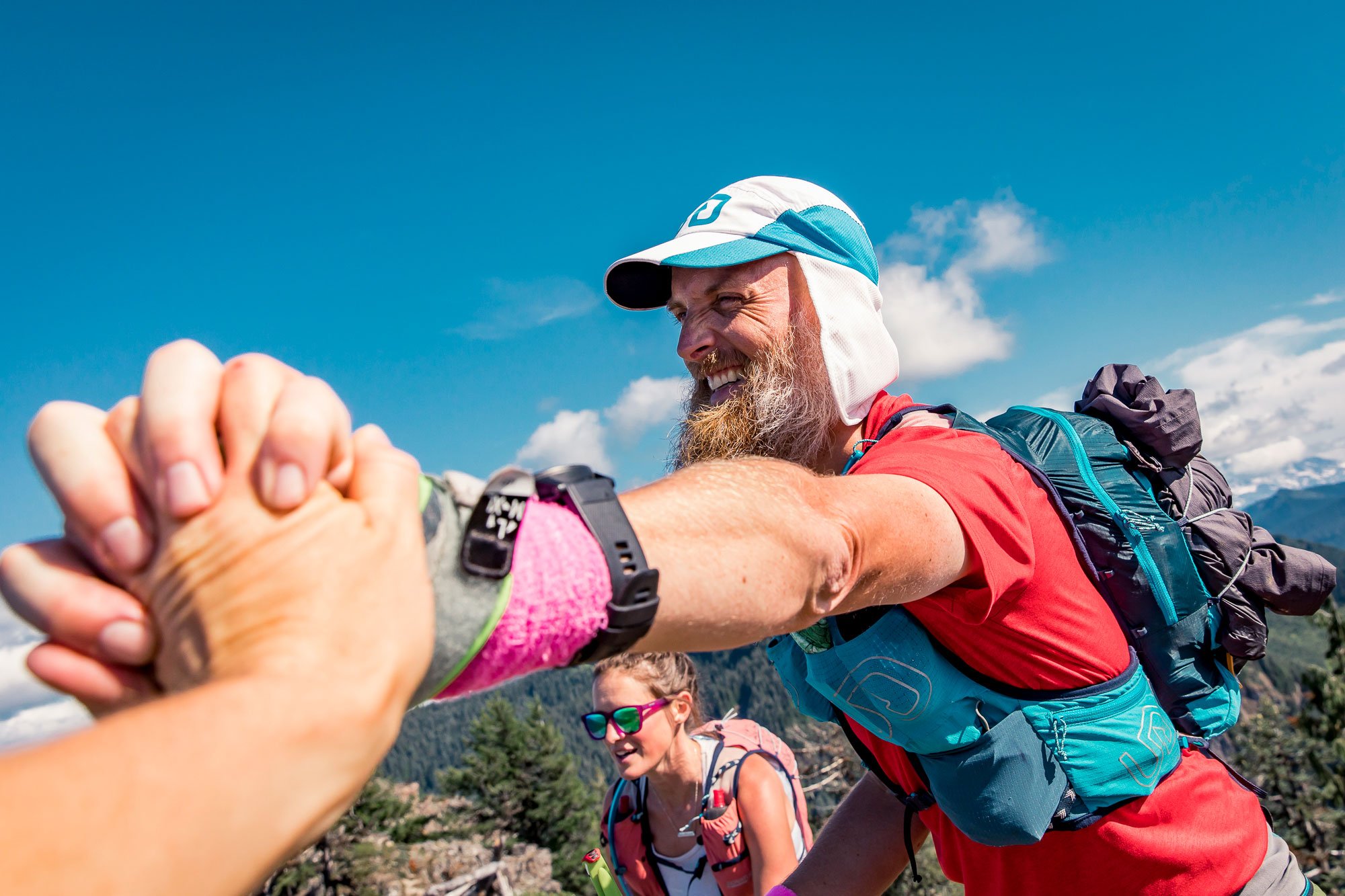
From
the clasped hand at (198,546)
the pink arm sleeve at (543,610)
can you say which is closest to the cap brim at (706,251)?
the pink arm sleeve at (543,610)

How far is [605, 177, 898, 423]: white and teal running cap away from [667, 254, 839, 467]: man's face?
0.22 feet

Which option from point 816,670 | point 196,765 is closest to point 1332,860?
point 816,670

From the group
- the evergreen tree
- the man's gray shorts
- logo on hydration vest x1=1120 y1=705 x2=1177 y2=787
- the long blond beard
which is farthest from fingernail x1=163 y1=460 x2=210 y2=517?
the evergreen tree

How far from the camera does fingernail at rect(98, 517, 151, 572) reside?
3.09ft

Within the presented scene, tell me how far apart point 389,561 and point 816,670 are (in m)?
1.81

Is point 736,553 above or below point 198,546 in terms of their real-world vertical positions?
below

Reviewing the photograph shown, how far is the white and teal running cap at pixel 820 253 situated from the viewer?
10.00 feet

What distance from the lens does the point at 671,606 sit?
122 centimetres

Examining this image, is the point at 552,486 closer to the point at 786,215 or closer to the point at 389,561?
the point at 389,561

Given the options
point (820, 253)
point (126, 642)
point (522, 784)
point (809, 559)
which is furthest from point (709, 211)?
point (522, 784)

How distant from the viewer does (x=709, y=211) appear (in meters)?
3.29

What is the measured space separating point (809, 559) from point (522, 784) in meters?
46.0

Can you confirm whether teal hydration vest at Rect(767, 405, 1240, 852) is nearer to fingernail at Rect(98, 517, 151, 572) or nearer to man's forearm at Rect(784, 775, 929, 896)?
man's forearm at Rect(784, 775, 929, 896)

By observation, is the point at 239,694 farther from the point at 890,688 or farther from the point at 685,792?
the point at 685,792
